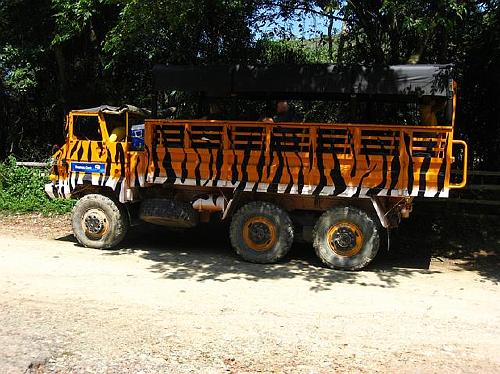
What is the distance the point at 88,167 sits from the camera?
8664 millimetres

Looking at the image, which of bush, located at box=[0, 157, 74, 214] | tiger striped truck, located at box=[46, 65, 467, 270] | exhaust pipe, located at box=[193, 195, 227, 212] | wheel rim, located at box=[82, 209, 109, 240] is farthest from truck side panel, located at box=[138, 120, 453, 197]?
bush, located at box=[0, 157, 74, 214]

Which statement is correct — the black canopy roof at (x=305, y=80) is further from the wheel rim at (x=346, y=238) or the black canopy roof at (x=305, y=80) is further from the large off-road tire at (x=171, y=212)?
the wheel rim at (x=346, y=238)

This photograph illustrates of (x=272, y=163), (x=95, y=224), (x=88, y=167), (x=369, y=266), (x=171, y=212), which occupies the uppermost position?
(x=272, y=163)

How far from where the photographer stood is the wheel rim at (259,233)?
26.0 feet

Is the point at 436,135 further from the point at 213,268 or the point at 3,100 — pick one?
the point at 3,100

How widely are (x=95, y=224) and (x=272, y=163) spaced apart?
10.3 feet

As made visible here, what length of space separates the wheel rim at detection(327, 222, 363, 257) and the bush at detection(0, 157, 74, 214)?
684 centimetres

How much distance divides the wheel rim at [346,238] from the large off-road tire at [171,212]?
2.18 m

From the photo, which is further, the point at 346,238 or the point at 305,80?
the point at 305,80

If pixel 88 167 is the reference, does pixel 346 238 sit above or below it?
below

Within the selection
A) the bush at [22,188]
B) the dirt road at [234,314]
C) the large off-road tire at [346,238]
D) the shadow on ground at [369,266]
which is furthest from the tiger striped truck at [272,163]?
the bush at [22,188]

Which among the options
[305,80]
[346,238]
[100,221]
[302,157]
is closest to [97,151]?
[100,221]

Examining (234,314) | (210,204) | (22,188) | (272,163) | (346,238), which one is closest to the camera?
(234,314)

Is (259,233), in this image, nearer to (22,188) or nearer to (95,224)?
(95,224)
